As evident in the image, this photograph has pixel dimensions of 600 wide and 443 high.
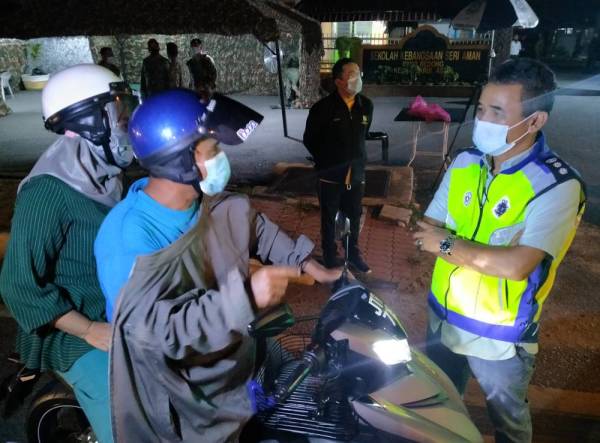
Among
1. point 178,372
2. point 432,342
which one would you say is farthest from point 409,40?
point 178,372

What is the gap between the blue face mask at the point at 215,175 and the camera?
1.84 meters

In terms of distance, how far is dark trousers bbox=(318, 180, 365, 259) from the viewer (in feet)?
16.9

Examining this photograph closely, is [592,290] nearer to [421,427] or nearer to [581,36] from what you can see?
[421,427]

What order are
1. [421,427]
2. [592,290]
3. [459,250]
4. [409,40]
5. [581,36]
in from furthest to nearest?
[581,36] < [409,40] < [592,290] < [459,250] < [421,427]

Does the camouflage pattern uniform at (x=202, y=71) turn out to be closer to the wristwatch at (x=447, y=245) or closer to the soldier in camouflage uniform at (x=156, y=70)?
the soldier in camouflage uniform at (x=156, y=70)

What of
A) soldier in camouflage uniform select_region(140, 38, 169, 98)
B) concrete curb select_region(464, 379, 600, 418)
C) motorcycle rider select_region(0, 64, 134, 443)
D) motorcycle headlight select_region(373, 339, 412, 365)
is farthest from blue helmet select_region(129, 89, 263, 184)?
soldier in camouflage uniform select_region(140, 38, 169, 98)

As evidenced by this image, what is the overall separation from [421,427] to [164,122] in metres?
1.49

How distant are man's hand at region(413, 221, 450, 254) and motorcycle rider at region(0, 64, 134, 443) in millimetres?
1422

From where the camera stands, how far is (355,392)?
1.94 metres

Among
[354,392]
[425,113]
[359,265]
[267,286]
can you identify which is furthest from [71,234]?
[425,113]

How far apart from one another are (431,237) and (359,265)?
307cm

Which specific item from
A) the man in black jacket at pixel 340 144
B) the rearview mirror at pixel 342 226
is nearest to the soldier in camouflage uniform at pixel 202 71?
the man in black jacket at pixel 340 144

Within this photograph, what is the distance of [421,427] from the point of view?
6.18 ft

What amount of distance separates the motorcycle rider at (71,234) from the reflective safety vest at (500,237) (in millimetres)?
1587
